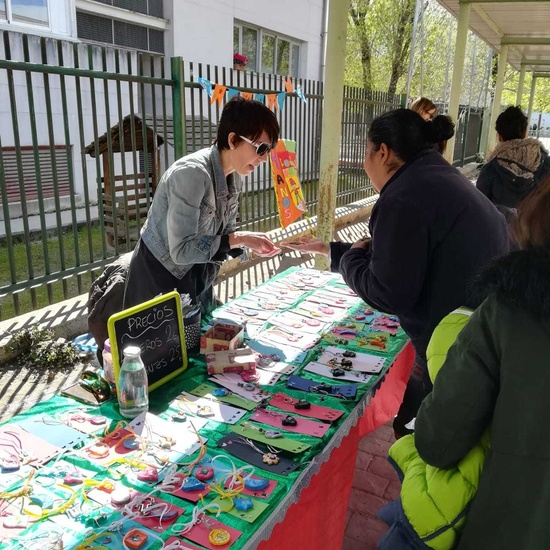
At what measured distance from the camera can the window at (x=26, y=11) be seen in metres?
6.80

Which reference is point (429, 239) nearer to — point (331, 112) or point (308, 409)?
point (308, 409)

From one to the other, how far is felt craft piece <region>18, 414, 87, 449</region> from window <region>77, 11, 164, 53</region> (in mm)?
7713

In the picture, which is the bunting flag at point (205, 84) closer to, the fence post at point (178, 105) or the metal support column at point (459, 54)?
the fence post at point (178, 105)

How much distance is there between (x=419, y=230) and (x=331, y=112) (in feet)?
12.5

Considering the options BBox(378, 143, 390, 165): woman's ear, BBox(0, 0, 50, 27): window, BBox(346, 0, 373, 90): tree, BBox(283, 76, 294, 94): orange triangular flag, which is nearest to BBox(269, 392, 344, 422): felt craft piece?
BBox(378, 143, 390, 165): woman's ear

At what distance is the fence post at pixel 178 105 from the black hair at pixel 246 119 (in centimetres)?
296

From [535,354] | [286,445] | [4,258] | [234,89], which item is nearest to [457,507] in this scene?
[535,354]

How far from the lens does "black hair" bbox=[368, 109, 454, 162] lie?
2041 mm

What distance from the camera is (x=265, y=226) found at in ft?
24.7

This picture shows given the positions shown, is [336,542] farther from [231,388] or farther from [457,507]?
[457,507]

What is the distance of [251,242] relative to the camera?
2631 mm

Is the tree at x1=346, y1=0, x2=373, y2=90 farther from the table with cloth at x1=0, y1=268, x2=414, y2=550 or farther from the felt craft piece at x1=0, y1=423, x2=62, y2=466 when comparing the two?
the felt craft piece at x1=0, y1=423, x2=62, y2=466

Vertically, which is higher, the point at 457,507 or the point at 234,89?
the point at 234,89

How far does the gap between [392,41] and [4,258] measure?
14.9m
